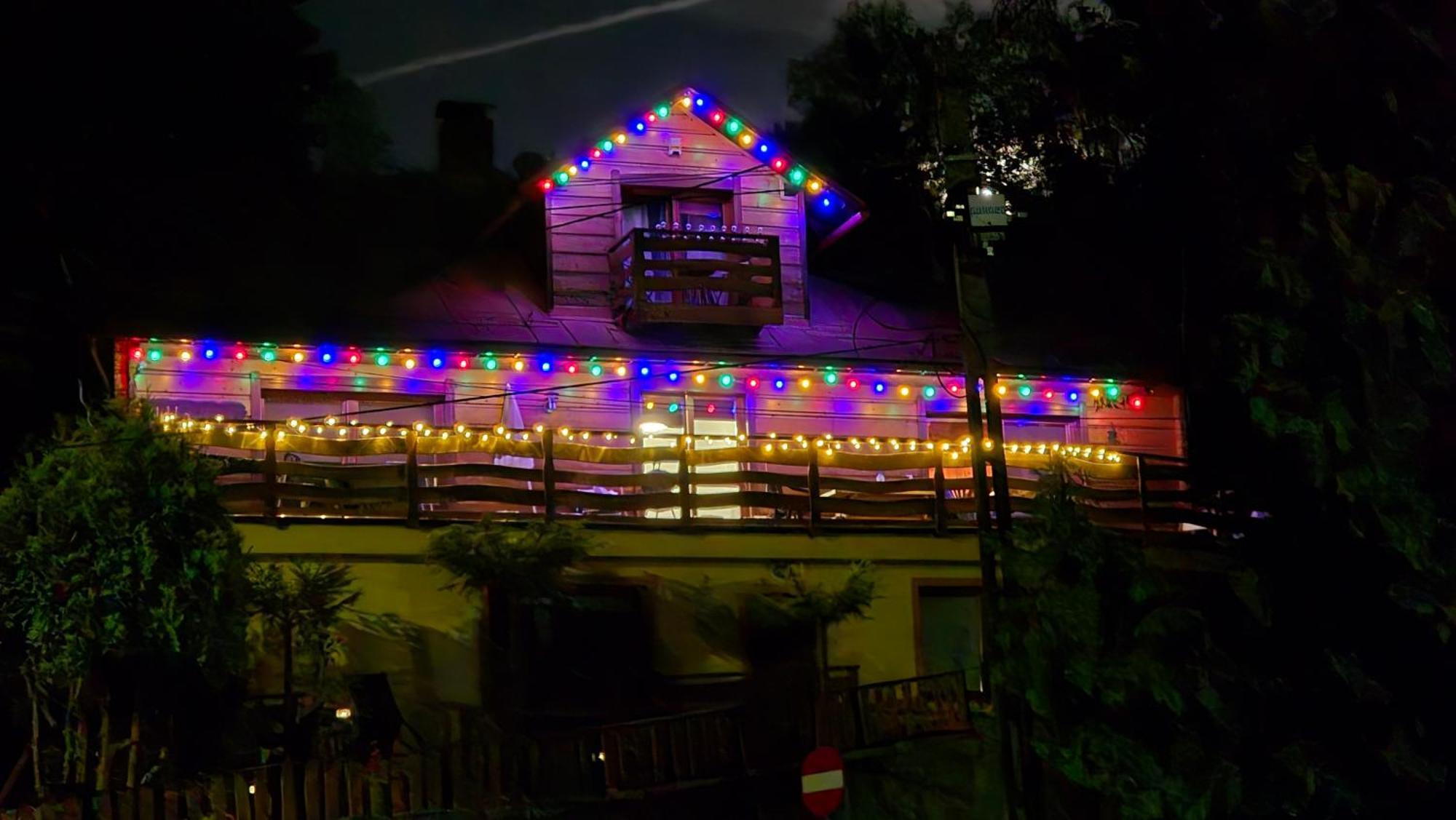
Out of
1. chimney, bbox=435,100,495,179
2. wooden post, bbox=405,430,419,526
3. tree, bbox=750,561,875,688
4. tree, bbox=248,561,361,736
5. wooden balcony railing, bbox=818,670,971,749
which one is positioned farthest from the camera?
chimney, bbox=435,100,495,179

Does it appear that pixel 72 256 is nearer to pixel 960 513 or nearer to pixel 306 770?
pixel 306 770


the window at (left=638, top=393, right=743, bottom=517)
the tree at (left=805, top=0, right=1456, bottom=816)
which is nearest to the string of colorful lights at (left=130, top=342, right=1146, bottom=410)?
the window at (left=638, top=393, right=743, bottom=517)

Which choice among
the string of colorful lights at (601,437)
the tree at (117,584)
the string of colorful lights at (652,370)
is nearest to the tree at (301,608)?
the tree at (117,584)

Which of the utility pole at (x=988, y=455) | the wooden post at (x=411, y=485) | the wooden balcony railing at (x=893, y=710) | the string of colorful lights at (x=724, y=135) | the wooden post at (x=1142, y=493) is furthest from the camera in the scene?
the string of colorful lights at (x=724, y=135)

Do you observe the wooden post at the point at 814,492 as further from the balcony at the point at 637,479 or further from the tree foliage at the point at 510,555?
the tree foliage at the point at 510,555

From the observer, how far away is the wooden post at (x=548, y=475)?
16.8 meters

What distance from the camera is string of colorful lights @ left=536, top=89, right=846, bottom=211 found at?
20.0 metres

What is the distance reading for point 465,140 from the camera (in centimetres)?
2286

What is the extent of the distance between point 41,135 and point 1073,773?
49.7 ft

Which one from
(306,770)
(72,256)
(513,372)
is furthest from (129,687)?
(72,256)

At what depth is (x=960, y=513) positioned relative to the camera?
18578 millimetres

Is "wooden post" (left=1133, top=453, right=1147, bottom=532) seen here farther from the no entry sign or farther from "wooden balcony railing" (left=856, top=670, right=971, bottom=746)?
the no entry sign

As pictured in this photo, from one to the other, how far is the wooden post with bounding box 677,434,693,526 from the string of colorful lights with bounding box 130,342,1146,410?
1.14 meters

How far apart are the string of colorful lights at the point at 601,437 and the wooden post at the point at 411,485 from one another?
8.0 inches
